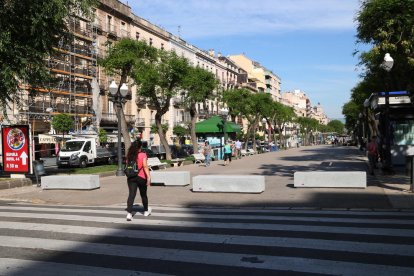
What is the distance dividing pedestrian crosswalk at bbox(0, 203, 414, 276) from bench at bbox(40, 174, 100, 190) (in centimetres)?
Answer: 528

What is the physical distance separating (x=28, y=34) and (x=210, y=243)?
1356 cm

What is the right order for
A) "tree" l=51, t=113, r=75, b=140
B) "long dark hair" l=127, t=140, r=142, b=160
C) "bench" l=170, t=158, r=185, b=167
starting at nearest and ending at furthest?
"long dark hair" l=127, t=140, r=142, b=160, "bench" l=170, t=158, r=185, b=167, "tree" l=51, t=113, r=75, b=140

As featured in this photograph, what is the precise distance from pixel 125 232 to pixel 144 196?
6.08ft

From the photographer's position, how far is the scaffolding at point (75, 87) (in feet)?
144

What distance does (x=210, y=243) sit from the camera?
23.5 feet

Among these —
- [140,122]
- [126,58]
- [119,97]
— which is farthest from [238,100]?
[119,97]

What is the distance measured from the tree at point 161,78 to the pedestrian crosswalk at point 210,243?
72.1 ft

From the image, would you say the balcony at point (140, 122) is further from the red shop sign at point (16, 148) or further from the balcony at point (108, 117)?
the red shop sign at point (16, 148)

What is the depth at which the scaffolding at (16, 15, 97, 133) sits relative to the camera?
144ft

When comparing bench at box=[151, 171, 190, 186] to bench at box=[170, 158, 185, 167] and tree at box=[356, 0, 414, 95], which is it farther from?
bench at box=[170, 158, 185, 167]

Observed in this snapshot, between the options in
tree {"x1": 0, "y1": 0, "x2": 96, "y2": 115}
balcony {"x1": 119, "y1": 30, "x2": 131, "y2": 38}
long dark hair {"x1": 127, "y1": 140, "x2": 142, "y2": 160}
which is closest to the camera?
long dark hair {"x1": 127, "y1": 140, "x2": 142, "y2": 160}

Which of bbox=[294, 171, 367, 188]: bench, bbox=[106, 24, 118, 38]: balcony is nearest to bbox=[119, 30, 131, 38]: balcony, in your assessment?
bbox=[106, 24, 118, 38]: balcony

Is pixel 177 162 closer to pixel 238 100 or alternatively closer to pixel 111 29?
pixel 238 100

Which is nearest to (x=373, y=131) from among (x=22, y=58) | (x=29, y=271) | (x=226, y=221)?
(x=22, y=58)
